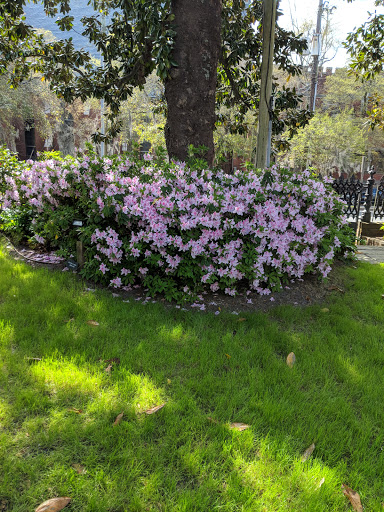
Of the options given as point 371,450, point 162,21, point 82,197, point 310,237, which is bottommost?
point 371,450

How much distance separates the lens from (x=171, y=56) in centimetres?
446

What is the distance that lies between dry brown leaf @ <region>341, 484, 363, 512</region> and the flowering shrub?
2167 mm

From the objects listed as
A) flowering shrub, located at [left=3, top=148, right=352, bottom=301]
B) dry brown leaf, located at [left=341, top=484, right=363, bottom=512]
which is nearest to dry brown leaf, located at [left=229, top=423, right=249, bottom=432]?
dry brown leaf, located at [left=341, top=484, right=363, bottom=512]

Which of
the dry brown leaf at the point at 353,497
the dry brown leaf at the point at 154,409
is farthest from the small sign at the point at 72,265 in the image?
the dry brown leaf at the point at 353,497

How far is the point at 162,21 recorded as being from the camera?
4.36 m

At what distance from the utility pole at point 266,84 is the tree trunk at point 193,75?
759mm

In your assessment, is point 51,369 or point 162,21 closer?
point 51,369

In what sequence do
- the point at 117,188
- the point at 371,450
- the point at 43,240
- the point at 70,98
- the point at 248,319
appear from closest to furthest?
the point at 371,450, the point at 248,319, the point at 117,188, the point at 43,240, the point at 70,98

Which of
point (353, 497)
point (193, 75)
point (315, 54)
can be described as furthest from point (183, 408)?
point (315, 54)

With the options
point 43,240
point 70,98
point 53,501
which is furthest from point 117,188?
point 70,98

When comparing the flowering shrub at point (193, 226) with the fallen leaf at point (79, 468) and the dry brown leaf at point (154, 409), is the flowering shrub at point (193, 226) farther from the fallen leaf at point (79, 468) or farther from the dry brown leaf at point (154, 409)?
the fallen leaf at point (79, 468)

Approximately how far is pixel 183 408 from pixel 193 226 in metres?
1.80

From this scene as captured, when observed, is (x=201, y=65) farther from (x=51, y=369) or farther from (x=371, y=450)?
(x=371, y=450)

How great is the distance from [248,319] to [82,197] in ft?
7.69
